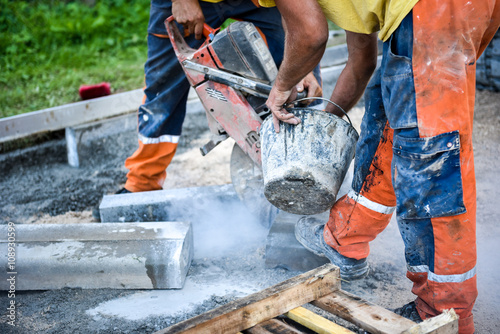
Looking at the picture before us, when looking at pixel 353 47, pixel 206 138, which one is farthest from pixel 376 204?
pixel 206 138

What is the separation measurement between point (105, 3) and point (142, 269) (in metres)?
6.80

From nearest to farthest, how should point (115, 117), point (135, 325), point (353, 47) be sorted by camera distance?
point (135, 325) < point (353, 47) < point (115, 117)

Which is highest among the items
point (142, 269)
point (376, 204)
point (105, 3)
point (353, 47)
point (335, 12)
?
point (105, 3)

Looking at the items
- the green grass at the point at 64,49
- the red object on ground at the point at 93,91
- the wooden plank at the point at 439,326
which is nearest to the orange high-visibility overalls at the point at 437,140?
the wooden plank at the point at 439,326

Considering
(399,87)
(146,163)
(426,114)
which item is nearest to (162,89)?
(146,163)

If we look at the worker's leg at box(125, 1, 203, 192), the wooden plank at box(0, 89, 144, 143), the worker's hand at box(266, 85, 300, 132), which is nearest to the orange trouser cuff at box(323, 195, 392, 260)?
the worker's hand at box(266, 85, 300, 132)

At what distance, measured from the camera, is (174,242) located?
247 centimetres

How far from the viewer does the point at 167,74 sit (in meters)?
3.22

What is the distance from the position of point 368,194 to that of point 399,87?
64cm

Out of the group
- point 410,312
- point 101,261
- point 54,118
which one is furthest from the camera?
point 54,118

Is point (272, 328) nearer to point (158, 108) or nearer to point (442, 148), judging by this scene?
point (442, 148)

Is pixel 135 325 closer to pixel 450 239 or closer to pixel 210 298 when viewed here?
pixel 210 298

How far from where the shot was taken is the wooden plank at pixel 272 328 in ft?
5.98

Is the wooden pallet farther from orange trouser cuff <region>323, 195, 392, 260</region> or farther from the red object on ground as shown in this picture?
the red object on ground
